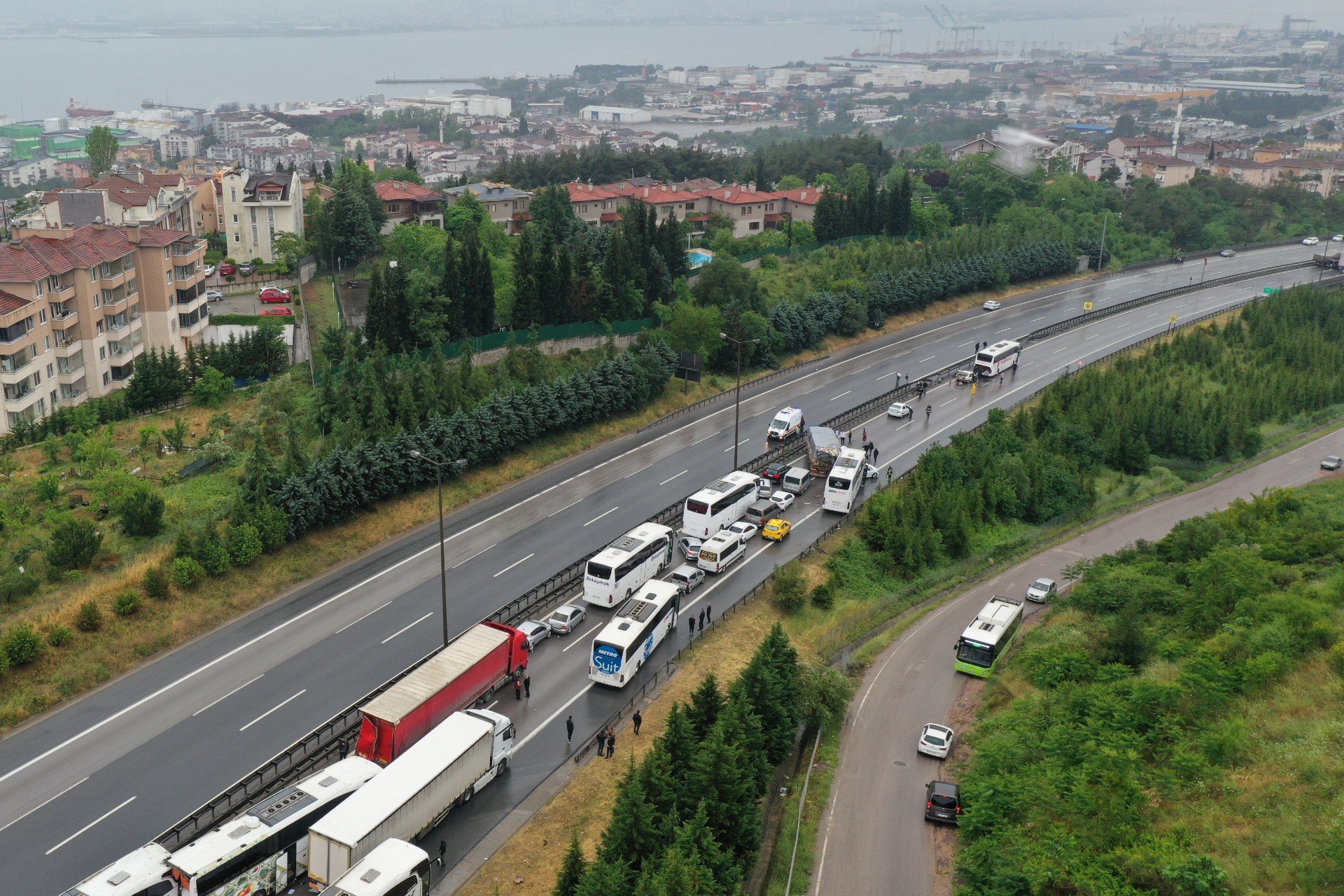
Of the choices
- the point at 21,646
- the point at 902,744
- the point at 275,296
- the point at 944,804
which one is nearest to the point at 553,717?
the point at 902,744

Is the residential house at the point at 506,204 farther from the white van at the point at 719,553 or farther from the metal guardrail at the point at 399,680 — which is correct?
the white van at the point at 719,553

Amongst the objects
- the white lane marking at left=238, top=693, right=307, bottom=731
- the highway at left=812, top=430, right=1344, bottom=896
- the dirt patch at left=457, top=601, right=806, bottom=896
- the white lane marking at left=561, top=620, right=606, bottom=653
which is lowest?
the highway at left=812, top=430, right=1344, bottom=896

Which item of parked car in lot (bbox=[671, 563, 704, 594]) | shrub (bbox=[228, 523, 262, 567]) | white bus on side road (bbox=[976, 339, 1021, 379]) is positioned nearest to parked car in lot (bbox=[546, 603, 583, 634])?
parked car in lot (bbox=[671, 563, 704, 594])

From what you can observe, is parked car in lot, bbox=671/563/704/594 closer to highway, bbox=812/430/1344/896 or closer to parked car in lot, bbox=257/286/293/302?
highway, bbox=812/430/1344/896

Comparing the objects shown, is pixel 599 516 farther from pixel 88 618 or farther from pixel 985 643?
pixel 88 618

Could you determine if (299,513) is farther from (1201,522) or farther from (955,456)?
(1201,522)
